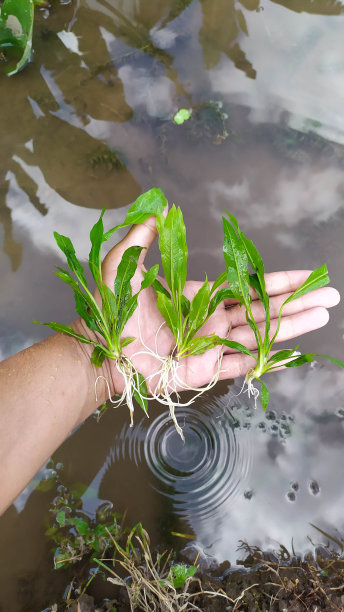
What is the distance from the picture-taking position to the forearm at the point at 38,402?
2025mm

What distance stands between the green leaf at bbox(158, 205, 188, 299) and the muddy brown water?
27.0 inches

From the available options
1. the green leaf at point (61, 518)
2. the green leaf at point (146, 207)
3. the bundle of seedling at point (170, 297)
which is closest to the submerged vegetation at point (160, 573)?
the green leaf at point (61, 518)

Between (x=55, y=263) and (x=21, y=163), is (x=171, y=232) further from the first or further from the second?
(x=21, y=163)

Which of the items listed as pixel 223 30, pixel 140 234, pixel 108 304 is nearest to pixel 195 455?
pixel 108 304

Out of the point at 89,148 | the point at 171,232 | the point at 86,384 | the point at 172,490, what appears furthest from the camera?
the point at 89,148

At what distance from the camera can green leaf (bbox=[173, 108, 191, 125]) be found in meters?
2.99

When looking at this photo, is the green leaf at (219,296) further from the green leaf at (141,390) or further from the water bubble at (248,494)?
the water bubble at (248,494)

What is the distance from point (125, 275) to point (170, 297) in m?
0.27

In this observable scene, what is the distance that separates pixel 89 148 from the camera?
9.69ft

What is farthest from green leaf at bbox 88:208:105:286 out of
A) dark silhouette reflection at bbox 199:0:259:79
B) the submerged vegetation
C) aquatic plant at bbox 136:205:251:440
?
dark silhouette reflection at bbox 199:0:259:79

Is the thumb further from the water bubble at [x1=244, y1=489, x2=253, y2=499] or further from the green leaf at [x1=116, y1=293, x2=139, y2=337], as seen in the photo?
the water bubble at [x1=244, y1=489, x2=253, y2=499]

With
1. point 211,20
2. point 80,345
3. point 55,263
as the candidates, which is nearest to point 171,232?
point 80,345

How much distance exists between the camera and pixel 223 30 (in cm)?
312

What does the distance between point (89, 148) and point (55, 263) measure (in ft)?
2.45
